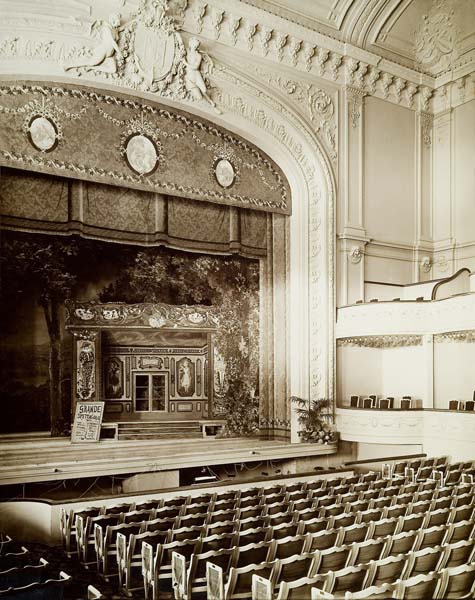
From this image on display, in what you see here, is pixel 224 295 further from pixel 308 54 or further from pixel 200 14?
pixel 200 14

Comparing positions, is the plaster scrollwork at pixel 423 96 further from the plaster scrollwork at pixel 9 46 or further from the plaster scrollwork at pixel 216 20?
the plaster scrollwork at pixel 9 46

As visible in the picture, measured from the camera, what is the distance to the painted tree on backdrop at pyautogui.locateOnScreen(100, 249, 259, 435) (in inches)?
504

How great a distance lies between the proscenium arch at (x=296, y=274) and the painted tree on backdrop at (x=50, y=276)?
12.7ft

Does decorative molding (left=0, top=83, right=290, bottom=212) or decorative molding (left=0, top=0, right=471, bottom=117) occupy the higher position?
decorative molding (left=0, top=0, right=471, bottom=117)

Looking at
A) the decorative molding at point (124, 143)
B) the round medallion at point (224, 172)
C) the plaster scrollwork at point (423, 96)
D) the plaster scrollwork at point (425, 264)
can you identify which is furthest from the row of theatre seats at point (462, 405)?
the plaster scrollwork at point (423, 96)

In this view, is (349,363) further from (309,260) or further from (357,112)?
(357,112)

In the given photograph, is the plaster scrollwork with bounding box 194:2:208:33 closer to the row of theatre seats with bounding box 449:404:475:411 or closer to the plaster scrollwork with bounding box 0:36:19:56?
the plaster scrollwork with bounding box 0:36:19:56

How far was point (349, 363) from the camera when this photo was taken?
1270 centimetres

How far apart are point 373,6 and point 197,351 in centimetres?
770

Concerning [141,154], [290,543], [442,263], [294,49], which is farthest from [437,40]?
[290,543]

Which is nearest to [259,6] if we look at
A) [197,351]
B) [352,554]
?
[197,351]

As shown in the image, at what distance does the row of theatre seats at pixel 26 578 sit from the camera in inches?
170

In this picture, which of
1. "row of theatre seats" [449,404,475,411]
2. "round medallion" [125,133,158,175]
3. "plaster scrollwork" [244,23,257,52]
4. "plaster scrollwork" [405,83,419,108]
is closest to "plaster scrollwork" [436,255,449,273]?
"plaster scrollwork" [405,83,419,108]

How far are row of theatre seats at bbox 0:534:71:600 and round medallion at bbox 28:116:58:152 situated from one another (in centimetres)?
595
